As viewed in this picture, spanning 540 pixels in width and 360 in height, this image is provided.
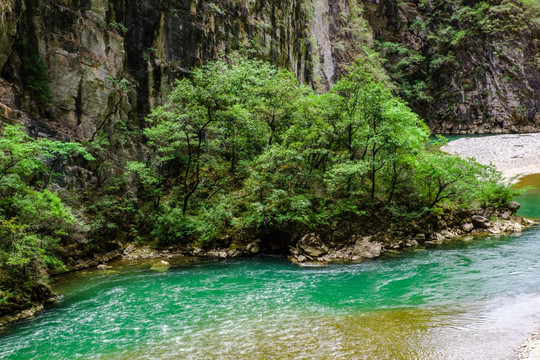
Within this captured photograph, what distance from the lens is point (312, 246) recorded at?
52.0 ft

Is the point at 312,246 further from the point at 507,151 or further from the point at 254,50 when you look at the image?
the point at 507,151

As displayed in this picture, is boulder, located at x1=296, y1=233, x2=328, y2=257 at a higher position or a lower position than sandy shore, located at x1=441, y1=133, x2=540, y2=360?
lower

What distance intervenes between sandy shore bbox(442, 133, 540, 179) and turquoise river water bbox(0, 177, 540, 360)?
21724mm

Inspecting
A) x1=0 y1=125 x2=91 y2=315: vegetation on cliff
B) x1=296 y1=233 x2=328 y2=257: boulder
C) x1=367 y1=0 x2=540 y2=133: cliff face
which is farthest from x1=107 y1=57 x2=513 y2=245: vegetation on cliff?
x1=367 y1=0 x2=540 y2=133: cliff face

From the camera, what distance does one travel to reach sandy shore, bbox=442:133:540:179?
107 ft

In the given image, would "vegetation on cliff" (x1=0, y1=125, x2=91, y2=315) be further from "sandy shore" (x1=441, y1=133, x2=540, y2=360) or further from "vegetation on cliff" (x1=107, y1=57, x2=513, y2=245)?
"sandy shore" (x1=441, y1=133, x2=540, y2=360)

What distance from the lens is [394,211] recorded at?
17266 mm

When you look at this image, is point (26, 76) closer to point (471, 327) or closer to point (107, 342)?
point (107, 342)

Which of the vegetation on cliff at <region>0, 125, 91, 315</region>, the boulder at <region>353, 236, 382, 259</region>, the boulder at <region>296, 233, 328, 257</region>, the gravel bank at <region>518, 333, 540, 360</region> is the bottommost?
the gravel bank at <region>518, 333, 540, 360</region>

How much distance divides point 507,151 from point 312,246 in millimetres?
31544

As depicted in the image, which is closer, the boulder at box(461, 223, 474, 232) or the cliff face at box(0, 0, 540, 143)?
the cliff face at box(0, 0, 540, 143)

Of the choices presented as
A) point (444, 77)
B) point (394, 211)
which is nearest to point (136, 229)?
point (394, 211)

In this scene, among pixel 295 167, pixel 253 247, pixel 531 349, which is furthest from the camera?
pixel 295 167

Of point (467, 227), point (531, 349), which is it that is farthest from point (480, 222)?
point (531, 349)
